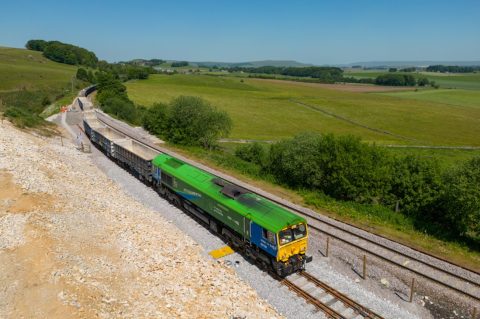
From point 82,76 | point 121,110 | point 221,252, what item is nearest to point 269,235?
point 221,252

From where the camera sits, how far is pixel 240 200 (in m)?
20.4

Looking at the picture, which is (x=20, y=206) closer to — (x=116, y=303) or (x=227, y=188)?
(x=116, y=303)

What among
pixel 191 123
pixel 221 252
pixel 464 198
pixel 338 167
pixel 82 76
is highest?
pixel 82 76

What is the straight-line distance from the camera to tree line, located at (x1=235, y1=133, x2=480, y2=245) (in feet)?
78.7

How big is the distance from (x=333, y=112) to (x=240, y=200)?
10377 centimetres

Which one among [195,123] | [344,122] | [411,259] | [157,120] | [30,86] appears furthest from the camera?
[30,86]

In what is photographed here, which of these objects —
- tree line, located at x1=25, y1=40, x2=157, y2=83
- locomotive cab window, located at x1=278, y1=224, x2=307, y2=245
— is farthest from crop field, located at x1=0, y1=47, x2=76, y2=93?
locomotive cab window, located at x1=278, y1=224, x2=307, y2=245

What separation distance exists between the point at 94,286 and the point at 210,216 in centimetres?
911

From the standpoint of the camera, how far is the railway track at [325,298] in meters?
16.1

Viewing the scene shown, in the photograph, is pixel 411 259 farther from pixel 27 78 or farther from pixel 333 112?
pixel 27 78

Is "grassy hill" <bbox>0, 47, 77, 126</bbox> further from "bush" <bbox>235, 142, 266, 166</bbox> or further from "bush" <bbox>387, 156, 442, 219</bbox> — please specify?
"bush" <bbox>387, 156, 442, 219</bbox>

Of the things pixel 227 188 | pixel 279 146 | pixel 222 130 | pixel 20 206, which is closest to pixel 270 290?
pixel 227 188

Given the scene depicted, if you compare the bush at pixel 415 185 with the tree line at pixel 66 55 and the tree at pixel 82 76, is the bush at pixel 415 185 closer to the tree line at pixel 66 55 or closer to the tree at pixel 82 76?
the tree at pixel 82 76

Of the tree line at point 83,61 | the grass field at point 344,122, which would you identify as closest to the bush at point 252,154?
the grass field at point 344,122
